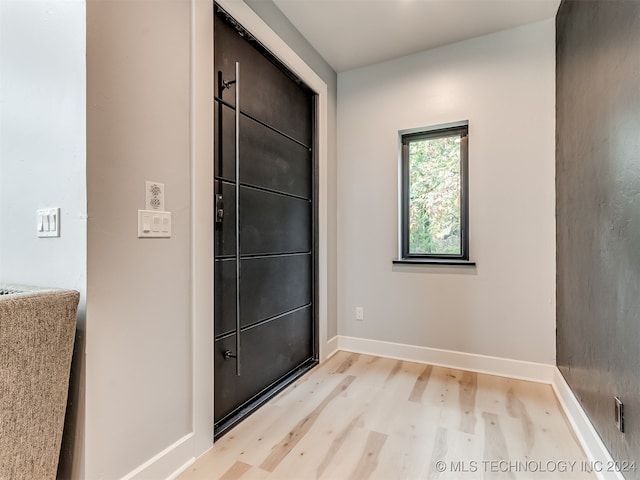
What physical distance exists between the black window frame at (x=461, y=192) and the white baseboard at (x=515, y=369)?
750mm

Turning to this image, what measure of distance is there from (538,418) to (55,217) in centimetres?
258

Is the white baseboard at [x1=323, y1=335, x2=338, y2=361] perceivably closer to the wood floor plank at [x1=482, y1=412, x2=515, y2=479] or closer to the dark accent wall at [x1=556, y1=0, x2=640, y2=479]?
the wood floor plank at [x1=482, y1=412, x2=515, y2=479]

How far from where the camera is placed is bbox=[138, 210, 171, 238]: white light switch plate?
50.9 inches

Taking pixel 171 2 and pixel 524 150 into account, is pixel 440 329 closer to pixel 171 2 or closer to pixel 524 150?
pixel 524 150

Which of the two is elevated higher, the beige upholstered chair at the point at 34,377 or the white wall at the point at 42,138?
the white wall at the point at 42,138

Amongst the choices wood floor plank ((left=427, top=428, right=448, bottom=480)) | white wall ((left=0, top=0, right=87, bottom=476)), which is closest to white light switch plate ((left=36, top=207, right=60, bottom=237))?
white wall ((left=0, top=0, right=87, bottom=476))

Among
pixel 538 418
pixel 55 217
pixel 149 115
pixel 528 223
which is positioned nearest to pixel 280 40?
pixel 149 115

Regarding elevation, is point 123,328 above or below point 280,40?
below

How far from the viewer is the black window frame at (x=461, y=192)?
104 inches

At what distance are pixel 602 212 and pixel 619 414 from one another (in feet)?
2.73

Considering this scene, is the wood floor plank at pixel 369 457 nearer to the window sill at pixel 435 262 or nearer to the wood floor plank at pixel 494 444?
the wood floor plank at pixel 494 444

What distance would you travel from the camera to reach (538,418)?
1.88 metres

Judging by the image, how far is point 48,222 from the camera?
1189 mm

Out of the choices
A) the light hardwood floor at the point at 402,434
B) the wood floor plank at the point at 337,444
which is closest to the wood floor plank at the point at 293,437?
the light hardwood floor at the point at 402,434
